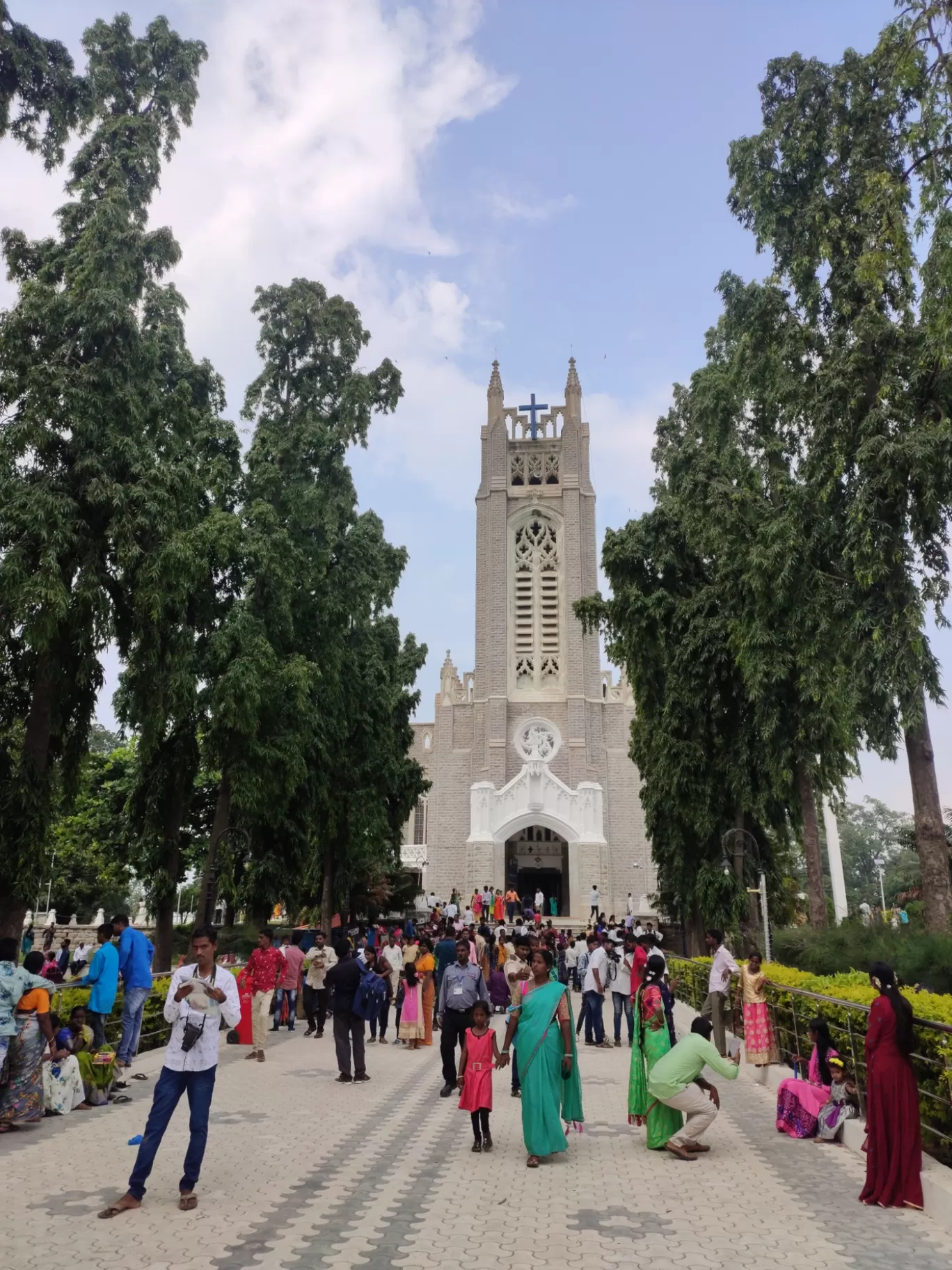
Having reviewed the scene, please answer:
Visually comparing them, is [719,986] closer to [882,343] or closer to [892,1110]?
[892,1110]

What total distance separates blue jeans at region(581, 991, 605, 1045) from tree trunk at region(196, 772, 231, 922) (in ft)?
19.9

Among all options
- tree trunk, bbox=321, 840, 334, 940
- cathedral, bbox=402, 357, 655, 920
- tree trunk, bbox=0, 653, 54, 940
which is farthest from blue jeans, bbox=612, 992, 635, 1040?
cathedral, bbox=402, 357, 655, 920

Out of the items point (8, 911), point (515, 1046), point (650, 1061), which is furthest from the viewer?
point (8, 911)

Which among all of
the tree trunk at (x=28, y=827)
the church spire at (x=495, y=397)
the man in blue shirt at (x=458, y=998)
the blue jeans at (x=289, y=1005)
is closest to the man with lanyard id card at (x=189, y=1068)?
the man in blue shirt at (x=458, y=998)

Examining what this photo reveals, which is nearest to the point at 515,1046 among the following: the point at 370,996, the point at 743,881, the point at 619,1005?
the point at 370,996

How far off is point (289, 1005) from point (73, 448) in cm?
828

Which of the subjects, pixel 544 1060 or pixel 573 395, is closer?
pixel 544 1060

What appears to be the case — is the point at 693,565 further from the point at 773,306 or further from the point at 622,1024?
the point at 622,1024

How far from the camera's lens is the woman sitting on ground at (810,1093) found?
7.12m

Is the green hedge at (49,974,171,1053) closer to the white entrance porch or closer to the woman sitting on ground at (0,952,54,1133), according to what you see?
the woman sitting on ground at (0,952,54,1133)

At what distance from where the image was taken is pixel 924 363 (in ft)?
38.9

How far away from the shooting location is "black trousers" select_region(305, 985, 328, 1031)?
12969mm

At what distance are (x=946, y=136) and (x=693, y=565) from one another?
1040cm

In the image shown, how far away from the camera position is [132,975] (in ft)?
30.0
